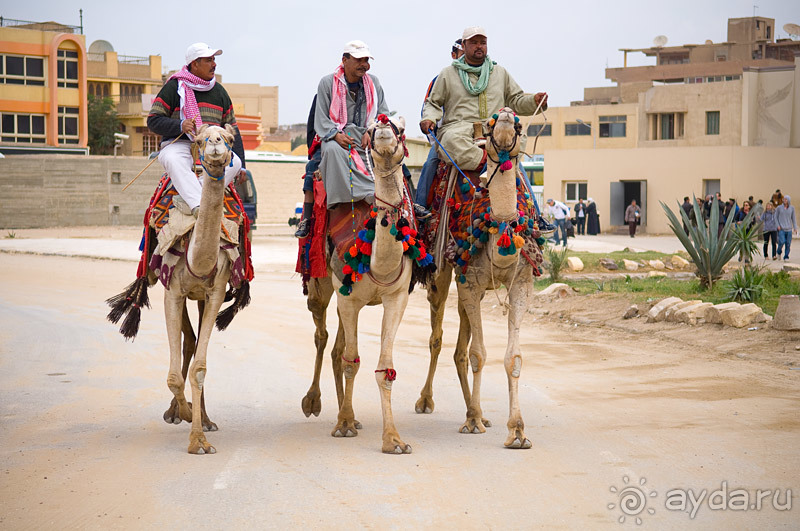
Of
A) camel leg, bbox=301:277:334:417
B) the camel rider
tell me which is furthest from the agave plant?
the camel rider

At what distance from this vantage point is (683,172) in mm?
47375

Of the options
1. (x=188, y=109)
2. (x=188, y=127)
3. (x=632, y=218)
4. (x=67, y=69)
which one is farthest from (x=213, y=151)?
(x=67, y=69)

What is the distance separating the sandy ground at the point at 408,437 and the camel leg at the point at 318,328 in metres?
0.21

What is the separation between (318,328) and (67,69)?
51.8 metres

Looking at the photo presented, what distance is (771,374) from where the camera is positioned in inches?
412

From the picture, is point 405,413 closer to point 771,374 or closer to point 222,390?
point 222,390

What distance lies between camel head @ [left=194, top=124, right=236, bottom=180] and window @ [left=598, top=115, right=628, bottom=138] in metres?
62.0

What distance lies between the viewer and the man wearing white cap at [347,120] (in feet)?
26.9

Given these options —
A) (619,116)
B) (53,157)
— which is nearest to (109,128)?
(53,157)

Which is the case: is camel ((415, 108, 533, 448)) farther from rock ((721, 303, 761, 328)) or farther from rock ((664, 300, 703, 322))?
rock ((664, 300, 703, 322))

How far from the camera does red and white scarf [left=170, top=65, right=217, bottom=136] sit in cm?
837

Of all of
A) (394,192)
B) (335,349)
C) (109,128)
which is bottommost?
(335,349)

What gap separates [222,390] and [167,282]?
2518 millimetres

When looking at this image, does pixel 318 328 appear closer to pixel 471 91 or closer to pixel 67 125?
pixel 471 91
